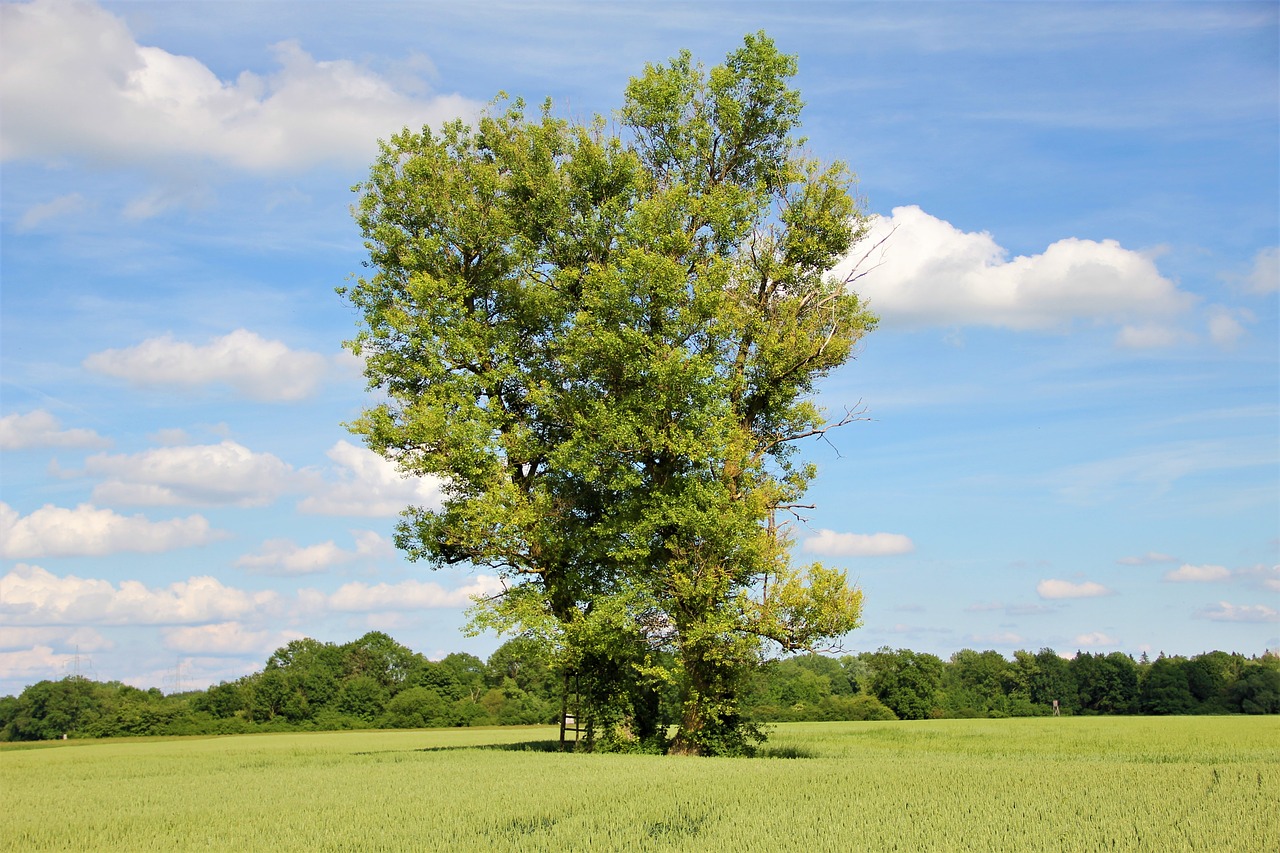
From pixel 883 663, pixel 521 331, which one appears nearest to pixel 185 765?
pixel 521 331

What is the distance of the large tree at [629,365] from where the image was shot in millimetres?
27391

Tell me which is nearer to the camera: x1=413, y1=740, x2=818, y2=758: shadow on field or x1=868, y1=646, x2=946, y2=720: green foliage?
x1=413, y1=740, x2=818, y2=758: shadow on field

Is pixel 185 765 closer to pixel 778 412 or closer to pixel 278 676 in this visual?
pixel 778 412

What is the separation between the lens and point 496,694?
87.2m

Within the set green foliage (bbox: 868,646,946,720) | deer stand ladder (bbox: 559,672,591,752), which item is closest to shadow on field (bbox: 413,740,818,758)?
deer stand ladder (bbox: 559,672,591,752)

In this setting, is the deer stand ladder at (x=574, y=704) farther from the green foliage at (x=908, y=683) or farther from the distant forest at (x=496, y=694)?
the green foliage at (x=908, y=683)

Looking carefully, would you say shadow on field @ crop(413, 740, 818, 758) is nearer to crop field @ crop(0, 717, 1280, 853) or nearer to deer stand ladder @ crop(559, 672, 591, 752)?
deer stand ladder @ crop(559, 672, 591, 752)

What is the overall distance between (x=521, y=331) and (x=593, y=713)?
1321 cm

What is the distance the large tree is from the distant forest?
36576mm

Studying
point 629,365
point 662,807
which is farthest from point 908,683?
point 662,807

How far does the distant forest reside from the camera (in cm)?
7806

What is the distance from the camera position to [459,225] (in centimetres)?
3139

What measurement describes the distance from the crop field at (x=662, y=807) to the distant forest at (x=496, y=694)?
43.5m

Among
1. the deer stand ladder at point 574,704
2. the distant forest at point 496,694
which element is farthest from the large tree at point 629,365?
the distant forest at point 496,694
